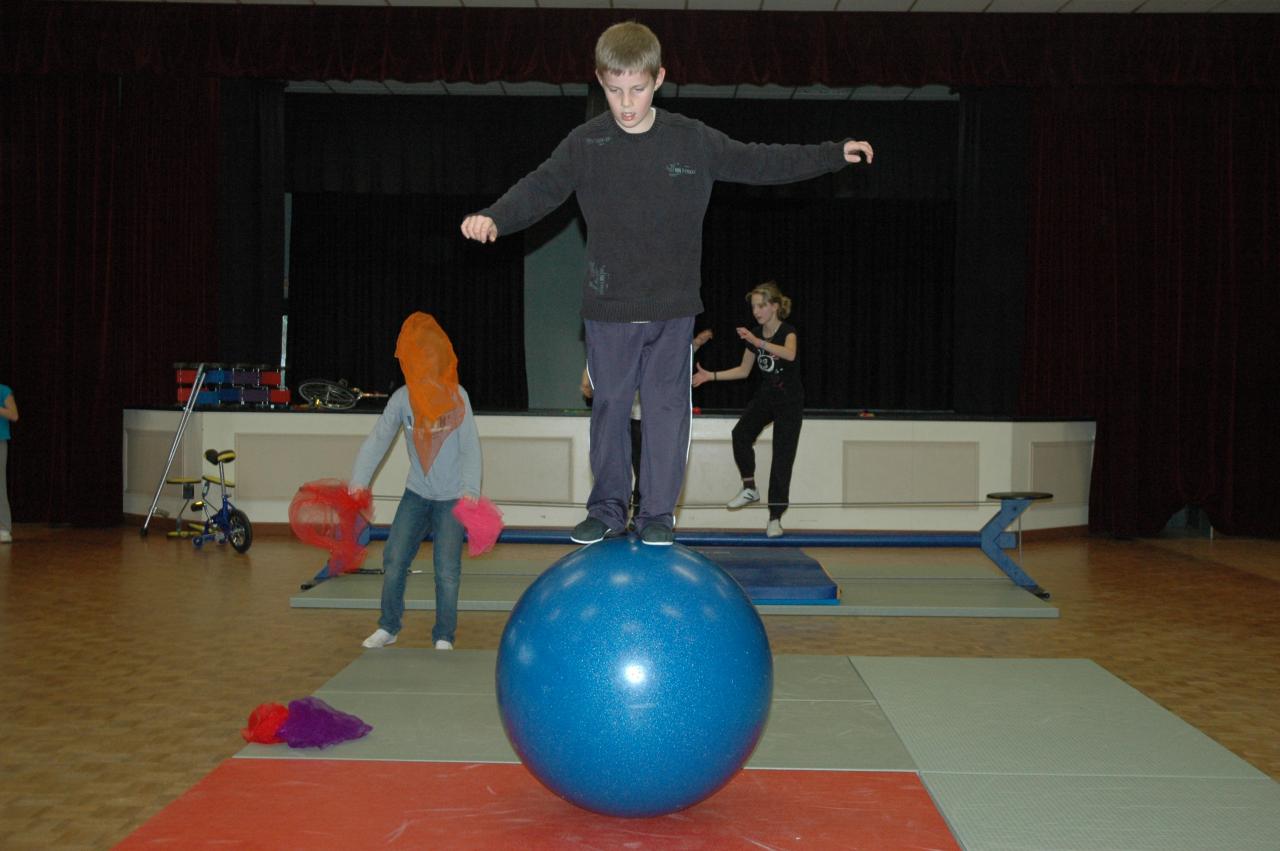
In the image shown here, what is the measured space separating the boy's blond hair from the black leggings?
5.32 meters

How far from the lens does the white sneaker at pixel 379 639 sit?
5.28 meters

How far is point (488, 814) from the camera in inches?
121

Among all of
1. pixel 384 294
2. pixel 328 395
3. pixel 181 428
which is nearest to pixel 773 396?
pixel 328 395

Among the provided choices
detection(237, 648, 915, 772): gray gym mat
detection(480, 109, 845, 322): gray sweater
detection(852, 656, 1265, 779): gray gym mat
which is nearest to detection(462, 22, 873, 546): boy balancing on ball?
detection(480, 109, 845, 322): gray sweater

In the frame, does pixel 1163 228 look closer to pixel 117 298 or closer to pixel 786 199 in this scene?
pixel 786 199

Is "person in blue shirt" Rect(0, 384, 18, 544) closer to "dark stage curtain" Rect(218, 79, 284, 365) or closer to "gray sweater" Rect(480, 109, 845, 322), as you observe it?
"dark stage curtain" Rect(218, 79, 284, 365)

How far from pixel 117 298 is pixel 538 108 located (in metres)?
4.83

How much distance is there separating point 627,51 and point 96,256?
363 inches

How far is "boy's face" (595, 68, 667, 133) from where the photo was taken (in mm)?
2924

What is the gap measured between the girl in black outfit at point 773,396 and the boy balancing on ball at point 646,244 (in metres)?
4.44

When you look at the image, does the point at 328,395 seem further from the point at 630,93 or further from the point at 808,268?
the point at 630,93

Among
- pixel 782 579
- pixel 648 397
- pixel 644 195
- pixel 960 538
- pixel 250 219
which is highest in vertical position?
pixel 250 219

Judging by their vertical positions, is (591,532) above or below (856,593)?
above

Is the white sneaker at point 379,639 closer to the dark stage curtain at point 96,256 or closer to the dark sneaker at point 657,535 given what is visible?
the dark sneaker at point 657,535
